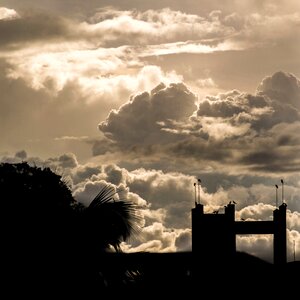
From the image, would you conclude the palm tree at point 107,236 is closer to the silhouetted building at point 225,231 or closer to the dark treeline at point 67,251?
the dark treeline at point 67,251

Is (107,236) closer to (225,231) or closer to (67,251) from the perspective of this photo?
(67,251)

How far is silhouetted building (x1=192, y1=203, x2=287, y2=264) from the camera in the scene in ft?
365

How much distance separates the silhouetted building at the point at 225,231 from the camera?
365 feet

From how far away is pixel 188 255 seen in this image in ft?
367

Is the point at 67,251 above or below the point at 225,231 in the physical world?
above

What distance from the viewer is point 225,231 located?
378ft

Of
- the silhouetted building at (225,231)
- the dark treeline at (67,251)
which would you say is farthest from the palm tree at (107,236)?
the silhouetted building at (225,231)

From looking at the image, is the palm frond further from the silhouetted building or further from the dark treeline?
the silhouetted building

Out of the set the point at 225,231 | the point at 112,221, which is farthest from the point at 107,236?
the point at 225,231

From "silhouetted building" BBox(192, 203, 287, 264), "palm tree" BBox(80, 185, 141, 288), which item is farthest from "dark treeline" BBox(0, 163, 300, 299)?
"silhouetted building" BBox(192, 203, 287, 264)

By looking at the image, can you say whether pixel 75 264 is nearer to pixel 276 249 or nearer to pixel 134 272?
pixel 134 272

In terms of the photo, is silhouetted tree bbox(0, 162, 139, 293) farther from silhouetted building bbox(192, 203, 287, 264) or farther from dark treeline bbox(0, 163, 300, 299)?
silhouetted building bbox(192, 203, 287, 264)

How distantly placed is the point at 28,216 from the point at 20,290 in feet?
3.99

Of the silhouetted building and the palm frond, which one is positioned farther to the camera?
the silhouetted building
